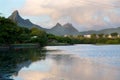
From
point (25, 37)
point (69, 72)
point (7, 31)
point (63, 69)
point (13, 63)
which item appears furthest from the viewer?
point (25, 37)

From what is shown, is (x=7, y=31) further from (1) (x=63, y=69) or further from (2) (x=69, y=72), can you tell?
(2) (x=69, y=72)

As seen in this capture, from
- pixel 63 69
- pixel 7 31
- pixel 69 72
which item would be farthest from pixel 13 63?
pixel 7 31

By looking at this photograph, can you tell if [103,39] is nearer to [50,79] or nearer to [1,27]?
[1,27]

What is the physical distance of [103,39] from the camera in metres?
186

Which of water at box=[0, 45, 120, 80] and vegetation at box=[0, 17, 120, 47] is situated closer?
water at box=[0, 45, 120, 80]

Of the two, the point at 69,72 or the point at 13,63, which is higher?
the point at 13,63

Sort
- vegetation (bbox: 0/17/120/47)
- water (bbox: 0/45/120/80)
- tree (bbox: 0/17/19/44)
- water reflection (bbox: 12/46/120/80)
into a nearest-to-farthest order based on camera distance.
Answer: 1. water reflection (bbox: 12/46/120/80)
2. water (bbox: 0/45/120/80)
3. tree (bbox: 0/17/19/44)
4. vegetation (bbox: 0/17/120/47)

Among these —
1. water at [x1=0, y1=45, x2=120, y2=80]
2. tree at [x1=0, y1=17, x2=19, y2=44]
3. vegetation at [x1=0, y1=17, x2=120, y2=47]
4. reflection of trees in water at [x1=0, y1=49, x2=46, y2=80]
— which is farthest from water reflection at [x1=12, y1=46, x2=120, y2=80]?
vegetation at [x1=0, y1=17, x2=120, y2=47]

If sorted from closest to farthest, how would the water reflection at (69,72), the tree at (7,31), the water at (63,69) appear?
the water reflection at (69,72), the water at (63,69), the tree at (7,31)

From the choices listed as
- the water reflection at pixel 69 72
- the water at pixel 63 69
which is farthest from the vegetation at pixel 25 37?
the water reflection at pixel 69 72

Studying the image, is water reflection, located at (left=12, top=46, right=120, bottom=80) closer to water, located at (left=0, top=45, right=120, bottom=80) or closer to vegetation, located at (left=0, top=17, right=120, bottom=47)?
water, located at (left=0, top=45, right=120, bottom=80)

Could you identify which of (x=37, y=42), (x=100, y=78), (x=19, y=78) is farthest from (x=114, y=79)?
(x=37, y=42)

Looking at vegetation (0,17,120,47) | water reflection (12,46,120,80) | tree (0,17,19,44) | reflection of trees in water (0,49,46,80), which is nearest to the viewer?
water reflection (12,46,120,80)

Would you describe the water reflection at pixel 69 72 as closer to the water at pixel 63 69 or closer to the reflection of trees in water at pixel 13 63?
the water at pixel 63 69
